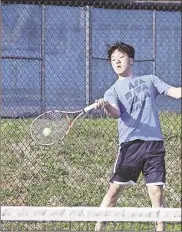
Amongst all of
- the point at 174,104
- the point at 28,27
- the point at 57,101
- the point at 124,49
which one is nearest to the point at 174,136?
the point at 174,104

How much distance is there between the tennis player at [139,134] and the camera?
197 inches

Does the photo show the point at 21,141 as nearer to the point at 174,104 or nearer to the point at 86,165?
the point at 86,165

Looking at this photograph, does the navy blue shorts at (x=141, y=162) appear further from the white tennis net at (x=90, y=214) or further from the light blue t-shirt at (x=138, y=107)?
the white tennis net at (x=90, y=214)

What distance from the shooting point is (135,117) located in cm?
501

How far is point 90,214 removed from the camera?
418cm

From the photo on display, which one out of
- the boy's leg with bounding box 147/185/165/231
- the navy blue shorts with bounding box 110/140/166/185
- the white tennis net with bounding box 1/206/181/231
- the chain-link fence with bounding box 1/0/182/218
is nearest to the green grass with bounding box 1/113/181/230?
the chain-link fence with bounding box 1/0/182/218

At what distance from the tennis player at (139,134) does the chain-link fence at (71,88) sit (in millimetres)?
1914

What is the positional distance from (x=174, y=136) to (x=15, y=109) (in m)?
1.73

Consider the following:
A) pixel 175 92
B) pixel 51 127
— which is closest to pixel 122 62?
pixel 175 92

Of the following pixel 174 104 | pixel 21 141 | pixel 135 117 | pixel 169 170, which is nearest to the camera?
pixel 135 117

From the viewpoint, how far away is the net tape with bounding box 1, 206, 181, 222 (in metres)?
4.16

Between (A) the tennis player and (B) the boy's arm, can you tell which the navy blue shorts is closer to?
(A) the tennis player

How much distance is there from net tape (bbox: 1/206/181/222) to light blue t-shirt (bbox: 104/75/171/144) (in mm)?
898

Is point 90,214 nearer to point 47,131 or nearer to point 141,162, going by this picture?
point 141,162
